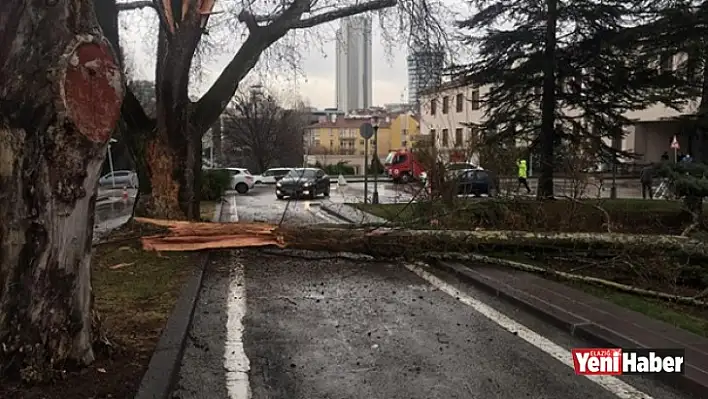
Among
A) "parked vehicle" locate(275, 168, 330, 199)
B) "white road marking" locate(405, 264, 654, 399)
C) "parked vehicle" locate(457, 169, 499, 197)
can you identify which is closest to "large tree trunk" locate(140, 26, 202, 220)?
"parked vehicle" locate(457, 169, 499, 197)

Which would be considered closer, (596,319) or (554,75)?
(596,319)

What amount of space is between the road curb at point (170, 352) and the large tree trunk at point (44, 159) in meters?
0.58

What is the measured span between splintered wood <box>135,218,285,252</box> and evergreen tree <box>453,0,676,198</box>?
945 centimetres

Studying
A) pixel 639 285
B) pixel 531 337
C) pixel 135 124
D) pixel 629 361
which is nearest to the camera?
pixel 629 361

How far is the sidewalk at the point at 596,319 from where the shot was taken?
493 cm

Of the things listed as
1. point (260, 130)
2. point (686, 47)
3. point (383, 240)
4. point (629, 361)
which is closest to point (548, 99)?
point (686, 47)

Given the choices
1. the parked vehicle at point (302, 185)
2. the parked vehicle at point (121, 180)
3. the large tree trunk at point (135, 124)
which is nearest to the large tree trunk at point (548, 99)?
the large tree trunk at point (135, 124)

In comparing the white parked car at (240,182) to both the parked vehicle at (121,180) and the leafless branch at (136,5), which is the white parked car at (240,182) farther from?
the leafless branch at (136,5)

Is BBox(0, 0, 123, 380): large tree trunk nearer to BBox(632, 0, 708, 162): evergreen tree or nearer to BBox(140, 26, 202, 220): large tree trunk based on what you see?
BBox(140, 26, 202, 220): large tree trunk

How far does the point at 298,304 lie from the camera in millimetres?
7473

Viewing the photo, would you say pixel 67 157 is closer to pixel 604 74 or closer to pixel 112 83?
pixel 112 83

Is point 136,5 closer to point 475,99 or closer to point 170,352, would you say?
point 475,99

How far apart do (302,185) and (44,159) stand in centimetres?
2678

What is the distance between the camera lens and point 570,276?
27.5 ft
